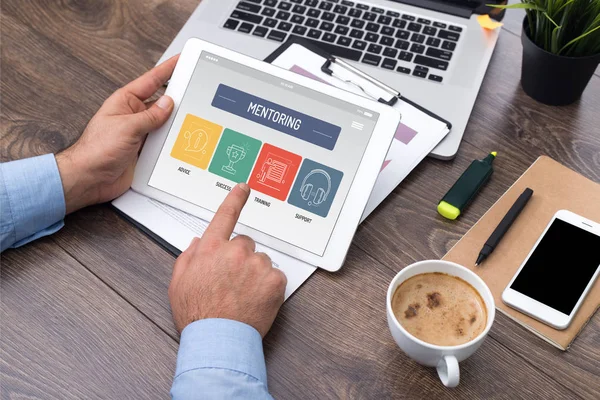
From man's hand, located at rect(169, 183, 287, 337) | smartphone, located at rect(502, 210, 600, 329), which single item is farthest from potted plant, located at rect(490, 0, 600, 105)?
man's hand, located at rect(169, 183, 287, 337)

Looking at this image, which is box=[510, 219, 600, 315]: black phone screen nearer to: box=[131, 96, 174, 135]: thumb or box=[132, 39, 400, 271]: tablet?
box=[132, 39, 400, 271]: tablet

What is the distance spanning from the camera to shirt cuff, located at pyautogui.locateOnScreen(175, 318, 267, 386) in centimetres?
75

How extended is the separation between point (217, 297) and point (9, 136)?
460mm

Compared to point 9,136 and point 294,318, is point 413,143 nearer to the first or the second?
point 294,318

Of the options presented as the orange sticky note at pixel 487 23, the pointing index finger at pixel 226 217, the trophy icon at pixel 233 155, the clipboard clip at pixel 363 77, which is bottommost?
the pointing index finger at pixel 226 217

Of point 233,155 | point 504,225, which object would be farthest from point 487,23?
point 233,155

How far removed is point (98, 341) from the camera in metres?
0.80

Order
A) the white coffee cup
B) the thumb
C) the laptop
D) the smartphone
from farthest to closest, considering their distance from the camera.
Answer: the laptop < the thumb < the smartphone < the white coffee cup

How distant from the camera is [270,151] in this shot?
2.89 feet

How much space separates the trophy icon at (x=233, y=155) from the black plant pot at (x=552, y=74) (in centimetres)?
46

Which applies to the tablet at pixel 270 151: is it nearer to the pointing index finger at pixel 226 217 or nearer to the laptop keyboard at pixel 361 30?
the pointing index finger at pixel 226 217

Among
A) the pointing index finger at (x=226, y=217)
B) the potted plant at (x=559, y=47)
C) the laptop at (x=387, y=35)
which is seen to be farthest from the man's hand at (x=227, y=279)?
the potted plant at (x=559, y=47)

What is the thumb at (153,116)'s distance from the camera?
0.89m

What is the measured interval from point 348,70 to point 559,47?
0.31 m
